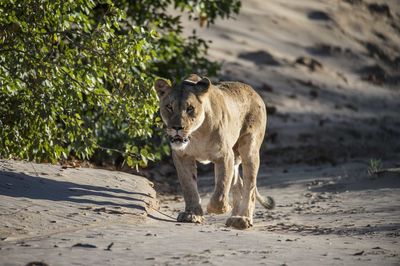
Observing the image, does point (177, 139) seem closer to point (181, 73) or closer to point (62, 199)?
point (62, 199)

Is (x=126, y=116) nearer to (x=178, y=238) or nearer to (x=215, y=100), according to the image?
(x=215, y=100)

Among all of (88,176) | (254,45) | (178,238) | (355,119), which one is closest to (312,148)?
(355,119)

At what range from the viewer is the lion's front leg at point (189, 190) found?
27.8ft

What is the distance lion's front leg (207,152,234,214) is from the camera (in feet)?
28.2

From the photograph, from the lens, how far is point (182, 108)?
8461mm

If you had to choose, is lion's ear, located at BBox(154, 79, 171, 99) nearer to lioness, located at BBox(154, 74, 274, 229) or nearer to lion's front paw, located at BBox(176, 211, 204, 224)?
lioness, located at BBox(154, 74, 274, 229)

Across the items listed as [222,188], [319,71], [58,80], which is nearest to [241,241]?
[222,188]

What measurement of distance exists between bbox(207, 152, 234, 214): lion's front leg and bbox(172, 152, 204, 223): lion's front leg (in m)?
0.15

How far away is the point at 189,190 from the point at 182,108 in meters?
0.84

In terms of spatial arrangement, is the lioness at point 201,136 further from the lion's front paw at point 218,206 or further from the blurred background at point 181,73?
the blurred background at point 181,73

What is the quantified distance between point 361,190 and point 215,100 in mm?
A: 3603

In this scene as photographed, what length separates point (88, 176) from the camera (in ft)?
30.6

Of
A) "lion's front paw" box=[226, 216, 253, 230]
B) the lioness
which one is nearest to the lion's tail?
the lioness

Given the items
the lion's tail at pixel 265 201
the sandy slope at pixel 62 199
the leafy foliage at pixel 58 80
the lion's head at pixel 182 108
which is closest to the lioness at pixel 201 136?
the lion's head at pixel 182 108
